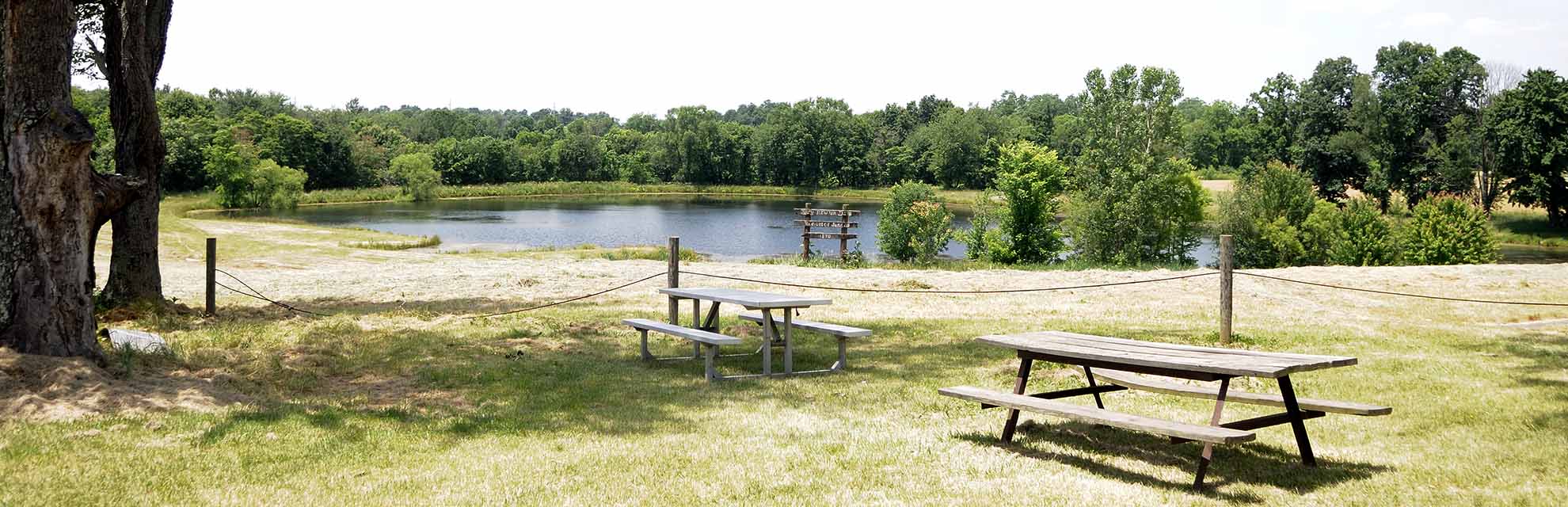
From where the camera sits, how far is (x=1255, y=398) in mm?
7035

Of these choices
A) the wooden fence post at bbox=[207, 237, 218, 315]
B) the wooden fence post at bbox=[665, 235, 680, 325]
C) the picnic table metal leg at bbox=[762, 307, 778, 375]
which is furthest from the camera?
the wooden fence post at bbox=[207, 237, 218, 315]

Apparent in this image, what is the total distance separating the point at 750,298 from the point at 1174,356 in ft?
15.4

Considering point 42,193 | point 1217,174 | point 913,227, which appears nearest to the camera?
point 42,193

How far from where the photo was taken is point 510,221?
60.7 m

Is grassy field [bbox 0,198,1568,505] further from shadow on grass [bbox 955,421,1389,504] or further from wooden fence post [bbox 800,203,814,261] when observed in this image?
wooden fence post [bbox 800,203,814,261]

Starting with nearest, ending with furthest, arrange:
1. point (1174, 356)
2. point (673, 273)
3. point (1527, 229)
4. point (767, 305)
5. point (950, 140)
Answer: point (1174, 356) → point (767, 305) → point (673, 273) → point (1527, 229) → point (950, 140)

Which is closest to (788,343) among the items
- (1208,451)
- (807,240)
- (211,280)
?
(1208,451)

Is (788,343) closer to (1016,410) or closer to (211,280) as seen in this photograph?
(1016,410)

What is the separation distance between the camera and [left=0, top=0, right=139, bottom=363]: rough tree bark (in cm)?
834

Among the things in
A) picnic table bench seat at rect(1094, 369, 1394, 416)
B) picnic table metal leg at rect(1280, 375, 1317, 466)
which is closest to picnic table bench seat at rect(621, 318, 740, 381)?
picnic table bench seat at rect(1094, 369, 1394, 416)

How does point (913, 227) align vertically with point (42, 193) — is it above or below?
below

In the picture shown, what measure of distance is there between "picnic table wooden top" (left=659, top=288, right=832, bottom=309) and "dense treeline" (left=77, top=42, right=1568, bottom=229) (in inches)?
1263

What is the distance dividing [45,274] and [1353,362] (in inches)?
377

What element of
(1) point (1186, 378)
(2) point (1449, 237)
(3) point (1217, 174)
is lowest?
(1) point (1186, 378)
